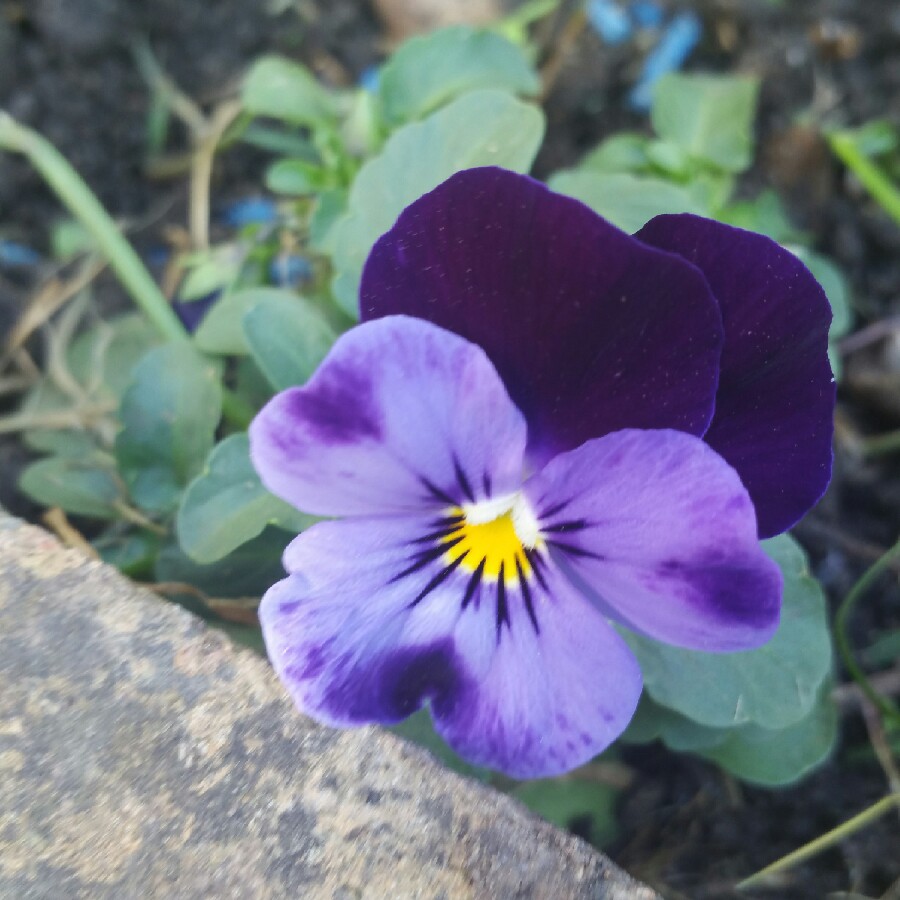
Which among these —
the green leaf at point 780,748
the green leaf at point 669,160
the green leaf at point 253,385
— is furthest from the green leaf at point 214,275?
the green leaf at point 780,748

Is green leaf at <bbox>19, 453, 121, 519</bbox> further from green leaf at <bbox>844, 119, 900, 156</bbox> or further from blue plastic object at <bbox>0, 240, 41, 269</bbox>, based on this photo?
green leaf at <bbox>844, 119, 900, 156</bbox>

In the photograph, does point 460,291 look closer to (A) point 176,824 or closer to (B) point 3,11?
(A) point 176,824

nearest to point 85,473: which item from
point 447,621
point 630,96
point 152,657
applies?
point 152,657

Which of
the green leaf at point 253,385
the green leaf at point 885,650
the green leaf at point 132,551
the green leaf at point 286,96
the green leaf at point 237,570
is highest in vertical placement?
the green leaf at point 286,96

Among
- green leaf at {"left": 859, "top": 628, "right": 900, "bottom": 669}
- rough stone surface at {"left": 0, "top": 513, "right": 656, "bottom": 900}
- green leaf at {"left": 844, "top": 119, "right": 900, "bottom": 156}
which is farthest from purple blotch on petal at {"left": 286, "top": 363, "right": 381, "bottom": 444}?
green leaf at {"left": 844, "top": 119, "right": 900, "bottom": 156}

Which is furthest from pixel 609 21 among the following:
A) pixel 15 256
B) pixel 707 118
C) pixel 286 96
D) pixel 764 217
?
pixel 15 256

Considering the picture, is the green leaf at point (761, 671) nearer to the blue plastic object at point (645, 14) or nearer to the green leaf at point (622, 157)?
the green leaf at point (622, 157)
